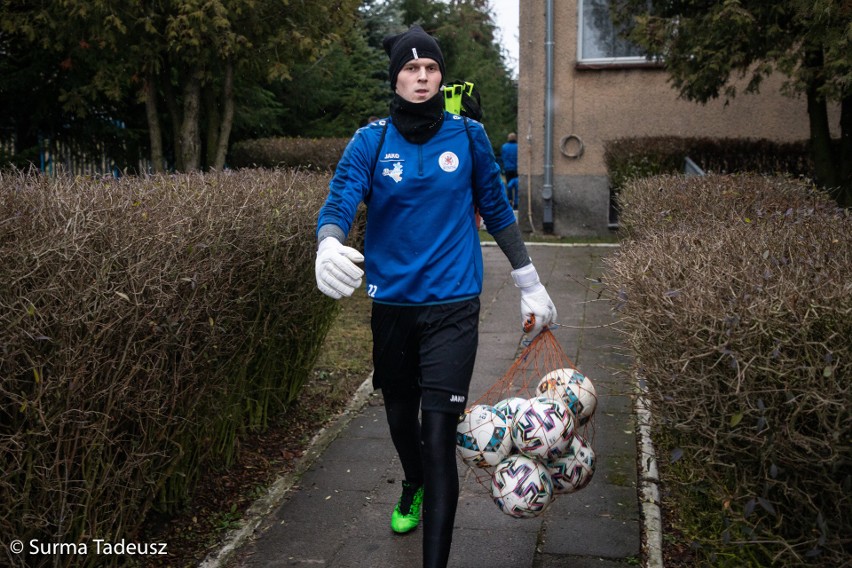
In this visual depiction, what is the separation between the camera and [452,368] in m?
3.66

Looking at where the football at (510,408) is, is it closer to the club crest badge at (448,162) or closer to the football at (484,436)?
the football at (484,436)

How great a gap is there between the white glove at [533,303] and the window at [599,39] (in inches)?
442

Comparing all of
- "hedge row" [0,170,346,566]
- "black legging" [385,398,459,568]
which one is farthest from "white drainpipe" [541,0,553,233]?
"black legging" [385,398,459,568]

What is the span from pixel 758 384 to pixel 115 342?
2014mm

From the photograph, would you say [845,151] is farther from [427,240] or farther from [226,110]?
[427,240]

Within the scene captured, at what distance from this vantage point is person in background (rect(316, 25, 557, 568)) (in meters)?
3.64

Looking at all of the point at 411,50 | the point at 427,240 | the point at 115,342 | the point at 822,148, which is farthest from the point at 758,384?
the point at 822,148

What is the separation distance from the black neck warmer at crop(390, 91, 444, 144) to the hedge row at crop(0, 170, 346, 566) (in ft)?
2.94

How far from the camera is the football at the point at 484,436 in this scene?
3754 mm

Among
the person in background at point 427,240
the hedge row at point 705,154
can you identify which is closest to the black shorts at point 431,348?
the person in background at point 427,240

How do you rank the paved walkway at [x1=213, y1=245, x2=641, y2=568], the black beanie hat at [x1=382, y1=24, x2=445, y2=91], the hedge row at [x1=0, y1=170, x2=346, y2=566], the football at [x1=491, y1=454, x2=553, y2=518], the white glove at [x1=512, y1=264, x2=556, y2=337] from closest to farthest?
the hedge row at [x1=0, y1=170, x2=346, y2=566] < the football at [x1=491, y1=454, x2=553, y2=518] < the black beanie hat at [x1=382, y1=24, x2=445, y2=91] < the white glove at [x1=512, y1=264, x2=556, y2=337] < the paved walkway at [x1=213, y1=245, x2=641, y2=568]

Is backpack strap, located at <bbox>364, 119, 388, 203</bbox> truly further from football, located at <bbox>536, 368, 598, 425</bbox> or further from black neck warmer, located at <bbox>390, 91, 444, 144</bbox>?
football, located at <bbox>536, 368, 598, 425</bbox>

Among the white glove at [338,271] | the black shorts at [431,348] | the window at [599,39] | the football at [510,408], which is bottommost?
Result: the football at [510,408]

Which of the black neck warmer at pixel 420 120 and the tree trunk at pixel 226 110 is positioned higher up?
the tree trunk at pixel 226 110
